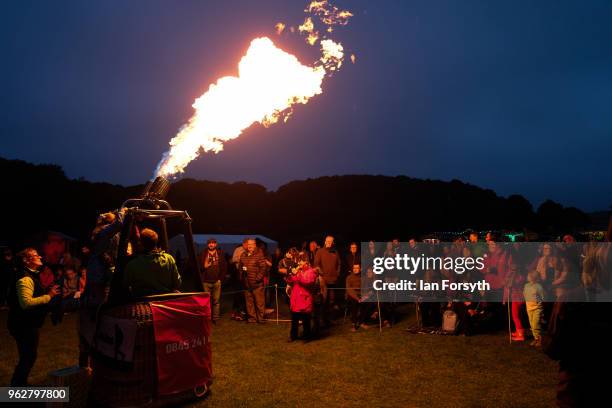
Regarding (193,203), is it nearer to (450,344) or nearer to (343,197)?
(343,197)

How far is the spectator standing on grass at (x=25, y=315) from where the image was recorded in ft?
18.6

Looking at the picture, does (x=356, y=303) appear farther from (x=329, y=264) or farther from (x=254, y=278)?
(x=254, y=278)

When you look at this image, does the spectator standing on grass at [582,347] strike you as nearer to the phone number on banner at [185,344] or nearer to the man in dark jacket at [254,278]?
the phone number on banner at [185,344]

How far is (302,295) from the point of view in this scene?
961cm

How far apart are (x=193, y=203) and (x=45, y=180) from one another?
19.0 metres

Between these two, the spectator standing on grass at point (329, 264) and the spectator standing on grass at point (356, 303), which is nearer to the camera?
the spectator standing on grass at point (356, 303)

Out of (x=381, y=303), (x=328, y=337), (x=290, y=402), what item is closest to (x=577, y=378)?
(x=290, y=402)

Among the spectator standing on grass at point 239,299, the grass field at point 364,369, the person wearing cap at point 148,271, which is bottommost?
the grass field at point 364,369

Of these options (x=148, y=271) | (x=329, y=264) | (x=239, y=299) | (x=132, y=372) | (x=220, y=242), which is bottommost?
(x=239, y=299)

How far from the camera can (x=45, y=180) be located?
180ft

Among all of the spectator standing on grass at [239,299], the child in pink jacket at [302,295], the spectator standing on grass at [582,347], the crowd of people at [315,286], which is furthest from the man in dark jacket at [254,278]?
the spectator standing on grass at [582,347]

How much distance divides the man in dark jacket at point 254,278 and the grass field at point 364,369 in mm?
1171

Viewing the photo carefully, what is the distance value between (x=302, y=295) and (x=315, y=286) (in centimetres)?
57

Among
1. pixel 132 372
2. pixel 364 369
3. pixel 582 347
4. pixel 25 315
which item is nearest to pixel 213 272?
pixel 364 369
